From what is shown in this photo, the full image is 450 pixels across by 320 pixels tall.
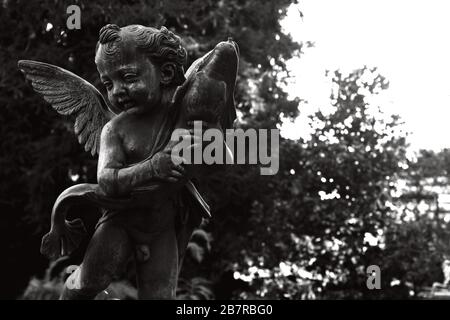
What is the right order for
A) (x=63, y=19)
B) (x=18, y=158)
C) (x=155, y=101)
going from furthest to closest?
(x=18, y=158), (x=63, y=19), (x=155, y=101)

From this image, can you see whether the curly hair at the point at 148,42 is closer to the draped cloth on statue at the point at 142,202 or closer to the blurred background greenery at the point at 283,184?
the draped cloth on statue at the point at 142,202

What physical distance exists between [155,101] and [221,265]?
6016 millimetres

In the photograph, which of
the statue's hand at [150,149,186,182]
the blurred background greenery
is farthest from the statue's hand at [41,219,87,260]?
the blurred background greenery

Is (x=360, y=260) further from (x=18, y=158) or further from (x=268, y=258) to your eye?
(x=18, y=158)

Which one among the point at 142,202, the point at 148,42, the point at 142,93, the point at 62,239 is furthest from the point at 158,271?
the point at 148,42

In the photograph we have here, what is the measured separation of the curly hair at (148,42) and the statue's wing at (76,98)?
1.72 ft

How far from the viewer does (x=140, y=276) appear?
11.8ft

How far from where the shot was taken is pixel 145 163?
3.30 metres

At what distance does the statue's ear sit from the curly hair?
0.8 inches

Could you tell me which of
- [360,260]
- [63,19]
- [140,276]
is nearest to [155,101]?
[140,276]

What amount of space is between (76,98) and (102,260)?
1.02m

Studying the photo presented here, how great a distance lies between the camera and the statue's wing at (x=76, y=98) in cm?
388

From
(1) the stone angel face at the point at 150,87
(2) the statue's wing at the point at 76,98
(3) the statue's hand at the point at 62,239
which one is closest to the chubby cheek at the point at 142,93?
(1) the stone angel face at the point at 150,87

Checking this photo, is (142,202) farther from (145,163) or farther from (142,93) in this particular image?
(142,93)
